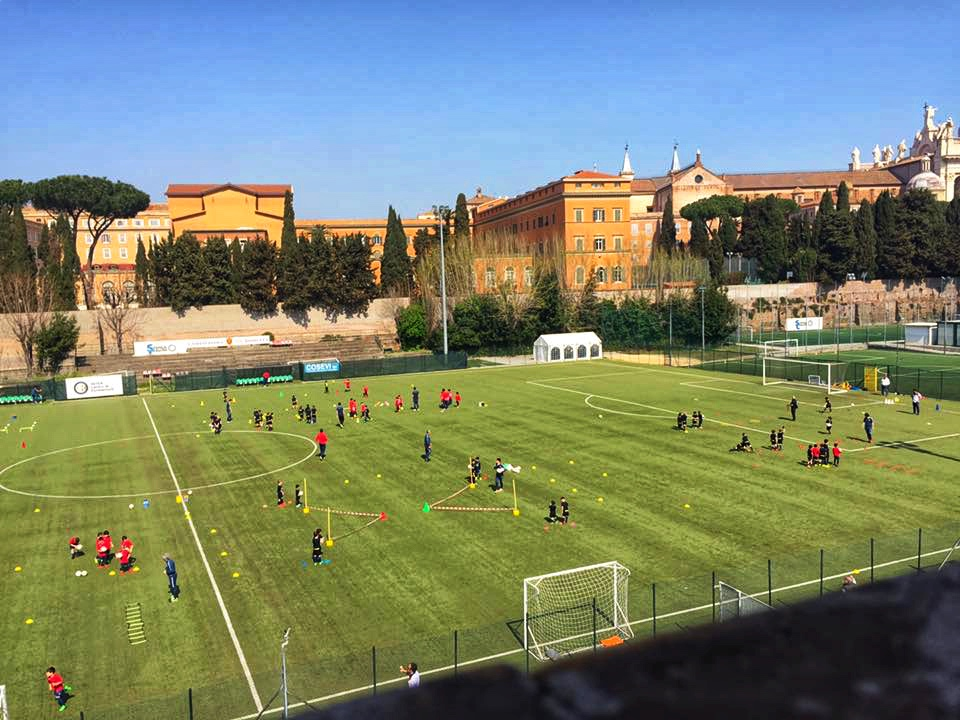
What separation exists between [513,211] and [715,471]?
373 feet

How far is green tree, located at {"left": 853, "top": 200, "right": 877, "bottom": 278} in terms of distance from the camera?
122625 millimetres

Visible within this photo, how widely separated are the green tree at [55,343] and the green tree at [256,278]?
2234cm

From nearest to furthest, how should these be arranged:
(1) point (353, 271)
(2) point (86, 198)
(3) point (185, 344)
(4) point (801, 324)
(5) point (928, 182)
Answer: (4) point (801, 324), (3) point (185, 344), (1) point (353, 271), (2) point (86, 198), (5) point (928, 182)

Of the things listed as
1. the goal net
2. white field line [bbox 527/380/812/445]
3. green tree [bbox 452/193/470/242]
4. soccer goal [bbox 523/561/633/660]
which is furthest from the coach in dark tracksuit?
green tree [bbox 452/193/470/242]

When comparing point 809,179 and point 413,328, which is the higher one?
point 809,179

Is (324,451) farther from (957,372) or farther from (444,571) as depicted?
(957,372)

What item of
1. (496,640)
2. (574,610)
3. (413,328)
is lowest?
(496,640)

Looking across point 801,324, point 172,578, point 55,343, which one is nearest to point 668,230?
point 801,324

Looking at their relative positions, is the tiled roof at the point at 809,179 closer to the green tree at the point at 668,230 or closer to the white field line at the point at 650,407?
the green tree at the point at 668,230

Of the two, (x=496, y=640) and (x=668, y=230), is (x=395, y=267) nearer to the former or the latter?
(x=668, y=230)

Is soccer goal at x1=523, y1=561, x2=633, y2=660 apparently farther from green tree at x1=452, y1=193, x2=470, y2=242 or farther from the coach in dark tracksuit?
green tree at x1=452, y1=193, x2=470, y2=242

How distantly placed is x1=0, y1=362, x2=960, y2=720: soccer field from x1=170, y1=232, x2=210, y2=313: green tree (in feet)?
162

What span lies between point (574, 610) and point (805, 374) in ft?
162

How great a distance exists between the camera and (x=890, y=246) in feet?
405
